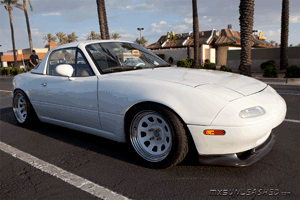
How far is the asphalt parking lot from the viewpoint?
2.21m

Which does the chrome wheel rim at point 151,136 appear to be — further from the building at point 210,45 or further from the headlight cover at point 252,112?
the building at point 210,45

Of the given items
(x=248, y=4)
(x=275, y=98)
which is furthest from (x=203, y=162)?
(x=248, y=4)

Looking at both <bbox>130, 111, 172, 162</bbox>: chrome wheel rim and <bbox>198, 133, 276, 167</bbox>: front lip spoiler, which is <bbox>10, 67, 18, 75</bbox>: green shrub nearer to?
<bbox>130, 111, 172, 162</bbox>: chrome wheel rim

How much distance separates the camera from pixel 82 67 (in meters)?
3.38

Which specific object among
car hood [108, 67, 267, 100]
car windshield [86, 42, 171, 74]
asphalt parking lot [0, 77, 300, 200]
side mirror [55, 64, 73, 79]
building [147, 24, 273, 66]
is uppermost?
building [147, 24, 273, 66]

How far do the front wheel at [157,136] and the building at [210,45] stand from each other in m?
28.0

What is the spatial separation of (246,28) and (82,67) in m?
9.90

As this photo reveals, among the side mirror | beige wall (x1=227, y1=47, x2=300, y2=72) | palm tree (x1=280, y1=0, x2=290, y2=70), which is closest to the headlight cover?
the side mirror

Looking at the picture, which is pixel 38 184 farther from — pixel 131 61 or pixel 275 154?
pixel 275 154

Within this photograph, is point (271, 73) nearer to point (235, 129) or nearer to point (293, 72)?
point (293, 72)

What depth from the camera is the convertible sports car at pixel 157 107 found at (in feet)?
7.54

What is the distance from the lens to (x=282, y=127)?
Result: 3.98m

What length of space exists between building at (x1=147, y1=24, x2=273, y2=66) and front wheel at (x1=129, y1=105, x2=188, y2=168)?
91.7ft

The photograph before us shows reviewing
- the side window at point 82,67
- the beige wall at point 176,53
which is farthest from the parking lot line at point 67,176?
the beige wall at point 176,53
